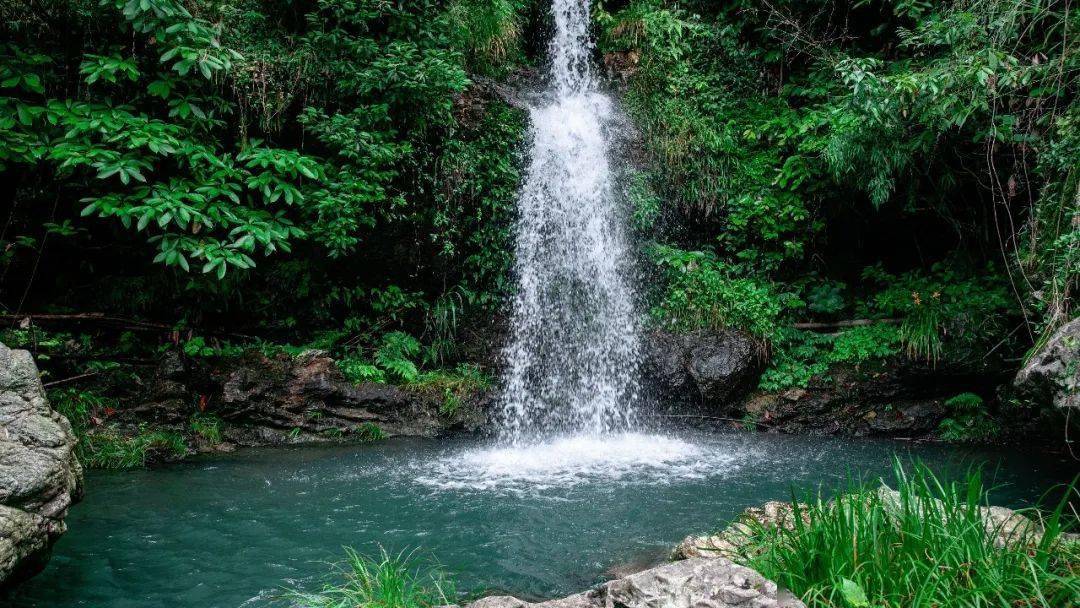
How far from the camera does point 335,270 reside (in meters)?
8.23

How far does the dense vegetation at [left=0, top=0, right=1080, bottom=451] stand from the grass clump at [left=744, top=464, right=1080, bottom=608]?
319 cm

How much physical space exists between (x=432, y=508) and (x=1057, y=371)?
4.47 metres

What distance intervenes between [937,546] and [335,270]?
733 centimetres

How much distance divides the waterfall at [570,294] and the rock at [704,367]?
1.17 feet

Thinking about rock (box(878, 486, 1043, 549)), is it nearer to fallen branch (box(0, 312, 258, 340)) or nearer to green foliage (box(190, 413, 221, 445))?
green foliage (box(190, 413, 221, 445))

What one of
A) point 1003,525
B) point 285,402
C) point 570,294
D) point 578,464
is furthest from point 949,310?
point 285,402

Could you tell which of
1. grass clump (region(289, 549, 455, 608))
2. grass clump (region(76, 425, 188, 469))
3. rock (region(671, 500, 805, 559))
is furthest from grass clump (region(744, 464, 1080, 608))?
grass clump (region(76, 425, 188, 469))

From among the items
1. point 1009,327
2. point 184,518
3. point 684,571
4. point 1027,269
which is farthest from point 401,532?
point 1009,327

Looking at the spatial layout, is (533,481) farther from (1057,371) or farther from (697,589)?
(1057,371)

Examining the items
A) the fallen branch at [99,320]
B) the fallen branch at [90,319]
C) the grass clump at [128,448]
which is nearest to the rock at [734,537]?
the grass clump at [128,448]

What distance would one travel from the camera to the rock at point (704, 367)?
308 inches

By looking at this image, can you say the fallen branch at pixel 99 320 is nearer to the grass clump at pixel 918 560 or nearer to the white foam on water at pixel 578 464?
the white foam on water at pixel 578 464

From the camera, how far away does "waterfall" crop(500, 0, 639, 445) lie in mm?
7859

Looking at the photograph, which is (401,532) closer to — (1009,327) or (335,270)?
(335,270)
